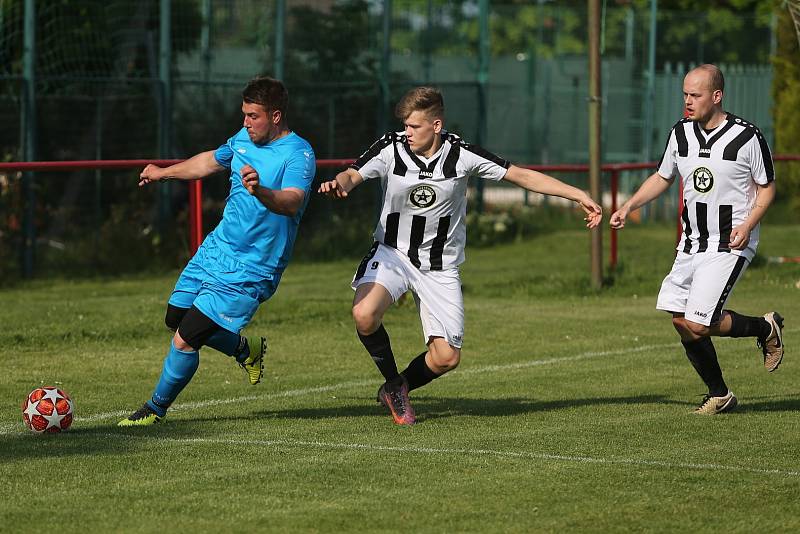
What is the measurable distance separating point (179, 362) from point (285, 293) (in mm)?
7926

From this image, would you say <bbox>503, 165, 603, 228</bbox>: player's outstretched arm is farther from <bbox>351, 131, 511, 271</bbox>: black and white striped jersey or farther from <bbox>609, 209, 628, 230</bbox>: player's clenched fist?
<bbox>609, 209, 628, 230</bbox>: player's clenched fist

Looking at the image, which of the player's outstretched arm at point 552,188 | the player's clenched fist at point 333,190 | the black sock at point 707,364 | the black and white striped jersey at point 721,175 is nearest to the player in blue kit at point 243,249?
the player's clenched fist at point 333,190

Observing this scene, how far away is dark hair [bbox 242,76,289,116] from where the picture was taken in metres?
8.40

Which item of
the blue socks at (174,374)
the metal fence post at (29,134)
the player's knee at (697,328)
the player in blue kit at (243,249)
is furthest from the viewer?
the metal fence post at (29,134)

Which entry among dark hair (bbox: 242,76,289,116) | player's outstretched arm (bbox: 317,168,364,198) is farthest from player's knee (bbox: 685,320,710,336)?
dark hair (bbox: 242,76,289,116)

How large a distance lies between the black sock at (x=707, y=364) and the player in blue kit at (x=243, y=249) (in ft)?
8.50

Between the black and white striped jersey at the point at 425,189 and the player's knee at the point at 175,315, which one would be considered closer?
→ the player's knee at the point at 175,315

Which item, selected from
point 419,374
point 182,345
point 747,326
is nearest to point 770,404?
point 747,326

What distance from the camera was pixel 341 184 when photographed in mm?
8508

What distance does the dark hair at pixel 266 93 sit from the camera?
331 inches

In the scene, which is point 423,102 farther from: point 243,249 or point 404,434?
point 404,434

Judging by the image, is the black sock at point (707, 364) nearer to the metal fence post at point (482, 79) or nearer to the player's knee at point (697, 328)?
the player's knee at point (697, 328)

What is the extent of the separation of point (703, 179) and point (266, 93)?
8.81ft

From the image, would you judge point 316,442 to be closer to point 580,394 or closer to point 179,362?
point 179,362
